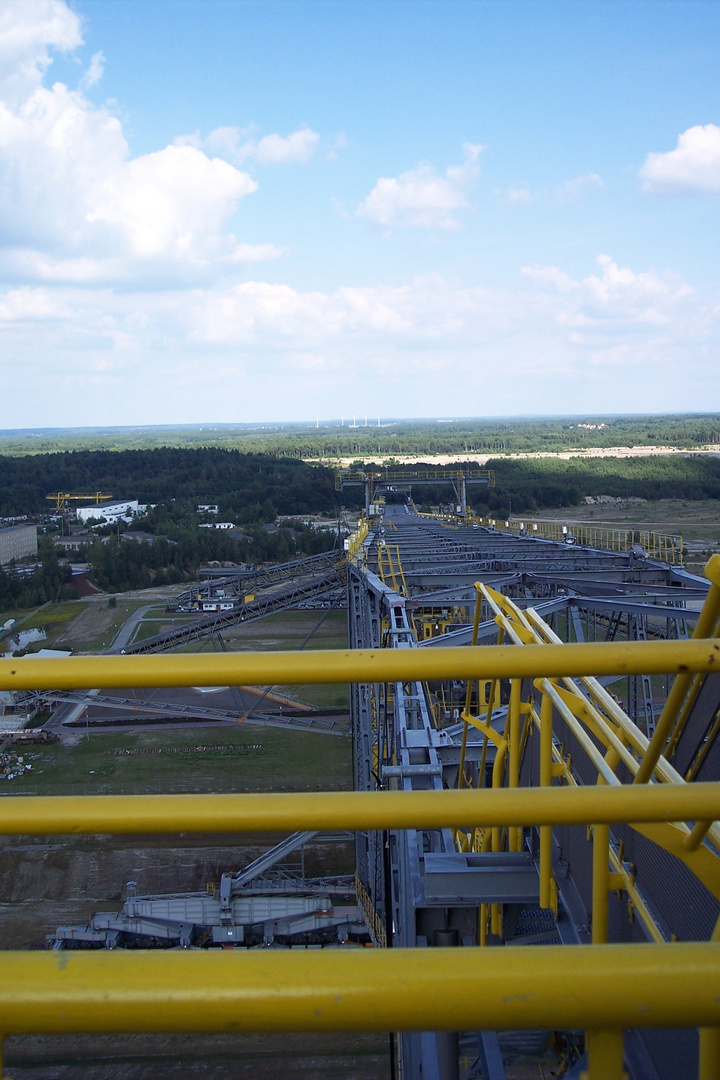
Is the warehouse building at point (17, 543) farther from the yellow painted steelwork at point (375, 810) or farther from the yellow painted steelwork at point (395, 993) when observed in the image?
the yellow painted steelwork at point (395, 993)

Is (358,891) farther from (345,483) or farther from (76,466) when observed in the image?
(76,466)

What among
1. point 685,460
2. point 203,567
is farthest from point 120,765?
point 685,460

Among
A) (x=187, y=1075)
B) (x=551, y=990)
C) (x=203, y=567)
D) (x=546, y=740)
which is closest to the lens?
(x=551, y=990)

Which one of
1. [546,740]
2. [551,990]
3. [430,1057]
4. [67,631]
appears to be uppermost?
[551,990]

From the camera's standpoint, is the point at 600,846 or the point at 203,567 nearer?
the point at 600,846

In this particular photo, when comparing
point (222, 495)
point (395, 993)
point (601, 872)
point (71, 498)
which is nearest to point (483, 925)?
point (601, 872)

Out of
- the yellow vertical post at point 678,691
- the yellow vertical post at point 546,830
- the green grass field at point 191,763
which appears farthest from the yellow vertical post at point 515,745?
the green grass field at point 191,763

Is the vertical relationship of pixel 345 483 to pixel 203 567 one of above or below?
above
